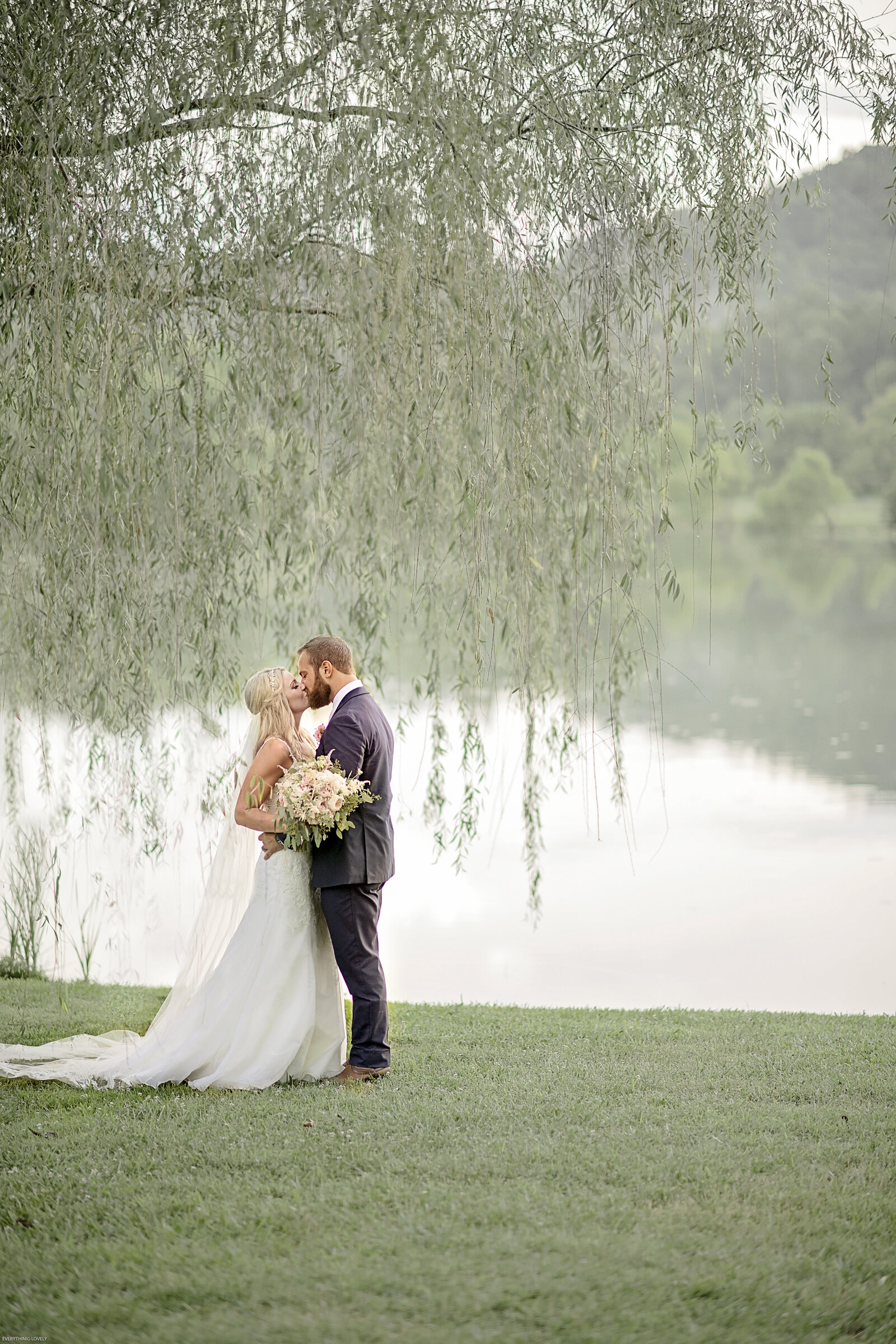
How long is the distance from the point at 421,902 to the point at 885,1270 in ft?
Result: 21.2

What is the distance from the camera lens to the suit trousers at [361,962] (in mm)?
4035

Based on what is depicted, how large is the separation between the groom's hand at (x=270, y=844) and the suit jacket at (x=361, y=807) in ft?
0.42

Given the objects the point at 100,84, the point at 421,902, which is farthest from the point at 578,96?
the point at 421,902

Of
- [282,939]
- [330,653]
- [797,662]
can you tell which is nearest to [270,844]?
[282,939]

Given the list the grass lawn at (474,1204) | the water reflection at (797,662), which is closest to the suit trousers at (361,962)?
the grass lawn at (474,1204)

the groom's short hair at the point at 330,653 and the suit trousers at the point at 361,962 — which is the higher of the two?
the groom's short hair at the point at 330,653

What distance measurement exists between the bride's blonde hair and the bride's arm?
2.6 inches

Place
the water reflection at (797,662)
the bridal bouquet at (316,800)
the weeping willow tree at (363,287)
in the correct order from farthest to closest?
the water reflection at (797,662)
the bridal bouquet at (316,800)
the weeping willow tree at (363,287)

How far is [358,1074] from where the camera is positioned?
4.09m

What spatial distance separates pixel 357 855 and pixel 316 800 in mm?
276

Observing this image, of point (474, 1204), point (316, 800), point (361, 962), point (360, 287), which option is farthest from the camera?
point (361, 962)

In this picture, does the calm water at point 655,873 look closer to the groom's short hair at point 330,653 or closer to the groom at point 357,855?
the groom at point 357,855

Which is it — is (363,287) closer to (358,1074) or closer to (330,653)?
(330,653)

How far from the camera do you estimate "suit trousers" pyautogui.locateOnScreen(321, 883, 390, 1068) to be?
4035 millimetres
